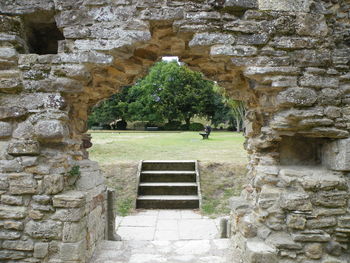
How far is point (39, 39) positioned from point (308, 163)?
4552mm

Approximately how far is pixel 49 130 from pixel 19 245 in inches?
58.0

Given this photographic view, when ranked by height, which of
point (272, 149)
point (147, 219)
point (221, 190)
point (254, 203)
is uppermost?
point (272, 149)

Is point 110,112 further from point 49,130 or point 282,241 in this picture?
point 282,241

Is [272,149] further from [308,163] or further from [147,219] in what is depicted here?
[147,219]

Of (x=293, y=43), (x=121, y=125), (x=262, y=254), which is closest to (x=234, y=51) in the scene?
(x=293, y=43)

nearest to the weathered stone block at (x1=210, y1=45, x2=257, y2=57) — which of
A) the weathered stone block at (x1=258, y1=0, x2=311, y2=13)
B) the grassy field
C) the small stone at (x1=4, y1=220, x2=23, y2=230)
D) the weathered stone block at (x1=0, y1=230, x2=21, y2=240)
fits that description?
the weathered stone block at (x1=258, y1=0, x2=311, y2=13)

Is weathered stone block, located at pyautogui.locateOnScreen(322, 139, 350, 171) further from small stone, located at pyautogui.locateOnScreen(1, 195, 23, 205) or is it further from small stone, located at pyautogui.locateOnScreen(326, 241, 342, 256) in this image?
small stone, located at pyautogui.locateOnScreen(1, 195, 23, 205)

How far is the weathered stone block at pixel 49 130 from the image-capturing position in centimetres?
349

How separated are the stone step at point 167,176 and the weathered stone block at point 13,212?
A: 5290 millimetres

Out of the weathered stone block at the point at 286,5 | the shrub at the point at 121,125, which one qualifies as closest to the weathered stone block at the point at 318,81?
the weathered stone block at the point at 286,5

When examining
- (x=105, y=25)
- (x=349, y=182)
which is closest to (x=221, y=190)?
(x=349, y=182)

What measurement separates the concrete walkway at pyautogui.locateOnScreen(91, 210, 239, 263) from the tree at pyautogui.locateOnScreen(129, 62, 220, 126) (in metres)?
27.1

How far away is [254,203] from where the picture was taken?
397 centimetres

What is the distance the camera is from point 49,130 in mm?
3486
